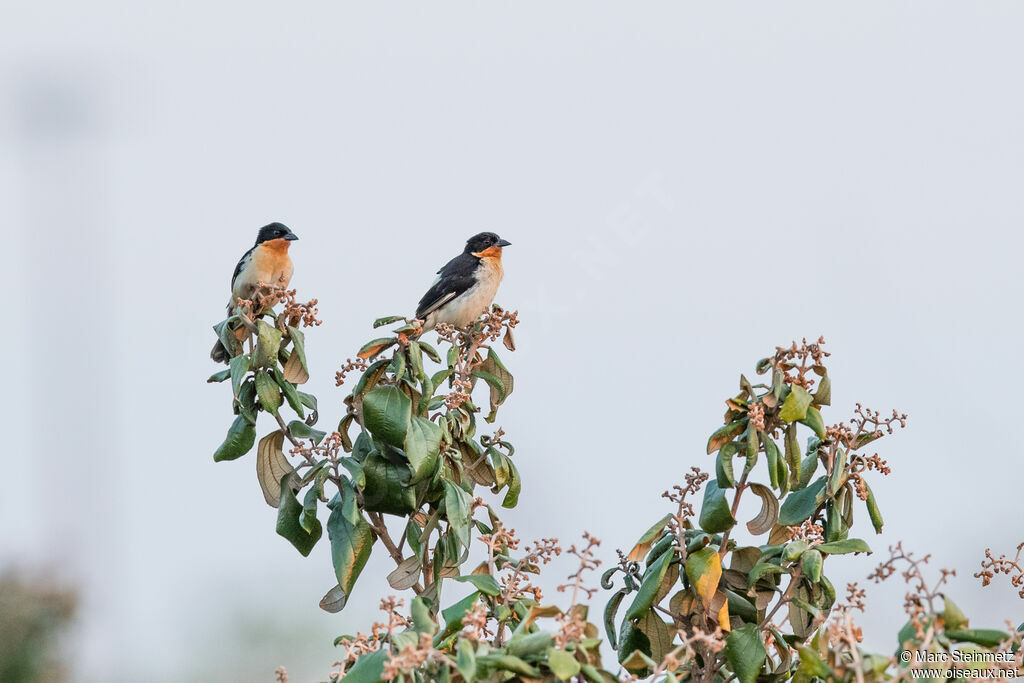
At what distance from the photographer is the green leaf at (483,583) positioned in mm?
2672

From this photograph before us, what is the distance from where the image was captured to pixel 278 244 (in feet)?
20.2

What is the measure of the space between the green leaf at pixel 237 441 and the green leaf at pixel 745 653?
4.73 feet

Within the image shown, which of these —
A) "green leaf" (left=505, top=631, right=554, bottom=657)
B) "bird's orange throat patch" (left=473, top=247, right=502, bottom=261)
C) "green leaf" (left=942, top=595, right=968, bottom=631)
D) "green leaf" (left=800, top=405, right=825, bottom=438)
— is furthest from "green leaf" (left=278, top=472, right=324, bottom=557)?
"bird's orange throat patch" (left=473, top=247, right=502, bottom=261)

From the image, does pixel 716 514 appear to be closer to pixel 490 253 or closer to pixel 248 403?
pixel 248 403

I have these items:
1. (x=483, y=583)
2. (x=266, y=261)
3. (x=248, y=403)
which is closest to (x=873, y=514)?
(x=483, y=583)

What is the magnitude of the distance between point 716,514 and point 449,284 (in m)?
3.94

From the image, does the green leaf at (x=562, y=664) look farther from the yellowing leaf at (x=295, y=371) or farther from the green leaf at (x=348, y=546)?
the yellowing leaf at (x=295, y=371)

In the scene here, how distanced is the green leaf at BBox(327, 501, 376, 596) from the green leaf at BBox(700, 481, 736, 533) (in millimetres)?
911

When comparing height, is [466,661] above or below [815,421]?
below

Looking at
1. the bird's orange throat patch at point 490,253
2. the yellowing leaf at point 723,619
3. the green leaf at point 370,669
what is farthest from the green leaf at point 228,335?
the bird's orange throat patch at point 490,253

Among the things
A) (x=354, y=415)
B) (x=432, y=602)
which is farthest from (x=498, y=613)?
(x=354, y=415)

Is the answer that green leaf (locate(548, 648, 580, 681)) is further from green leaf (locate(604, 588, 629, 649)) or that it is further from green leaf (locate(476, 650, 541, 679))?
green leaf (locate(604, 588, 629, 649))

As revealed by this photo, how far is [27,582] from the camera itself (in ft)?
31.6

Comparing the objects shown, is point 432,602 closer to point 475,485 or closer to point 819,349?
point 475,485
